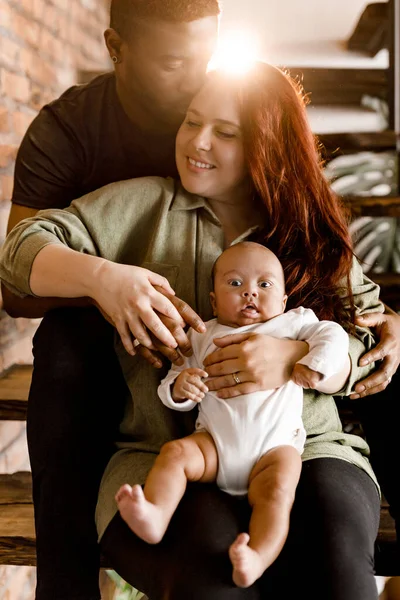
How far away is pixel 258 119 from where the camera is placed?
1355mm

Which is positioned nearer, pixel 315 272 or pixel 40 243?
pixel 40 243

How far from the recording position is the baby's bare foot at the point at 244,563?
36.2 inches

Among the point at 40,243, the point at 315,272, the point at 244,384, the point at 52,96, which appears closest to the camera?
the point at 244,384

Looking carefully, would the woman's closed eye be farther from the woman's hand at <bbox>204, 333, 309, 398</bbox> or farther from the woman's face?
the woman's hand at <bbox>204, 333, 309, 398</bbox>

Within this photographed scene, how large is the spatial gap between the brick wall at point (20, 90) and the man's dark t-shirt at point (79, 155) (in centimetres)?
47

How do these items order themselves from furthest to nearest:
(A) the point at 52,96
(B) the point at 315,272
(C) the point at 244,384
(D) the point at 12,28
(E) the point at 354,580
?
(A) the point at 52,96 < (D) the point at 12,28 < (B) the point at 315,272 < (C) the point at 244,384 < (E) the point at 354,580

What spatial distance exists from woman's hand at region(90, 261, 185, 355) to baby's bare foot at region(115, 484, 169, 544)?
29 cm

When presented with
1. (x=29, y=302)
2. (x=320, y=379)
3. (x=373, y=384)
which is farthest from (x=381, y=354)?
(x=29, y=302)

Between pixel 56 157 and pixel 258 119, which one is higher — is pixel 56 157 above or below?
below

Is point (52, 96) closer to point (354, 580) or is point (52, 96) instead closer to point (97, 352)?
point (97, 352)

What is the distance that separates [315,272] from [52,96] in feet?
6.31

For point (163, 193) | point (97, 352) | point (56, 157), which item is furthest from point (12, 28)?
point (97, 352)

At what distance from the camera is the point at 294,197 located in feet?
4.62

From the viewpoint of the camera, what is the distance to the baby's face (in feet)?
3.96
